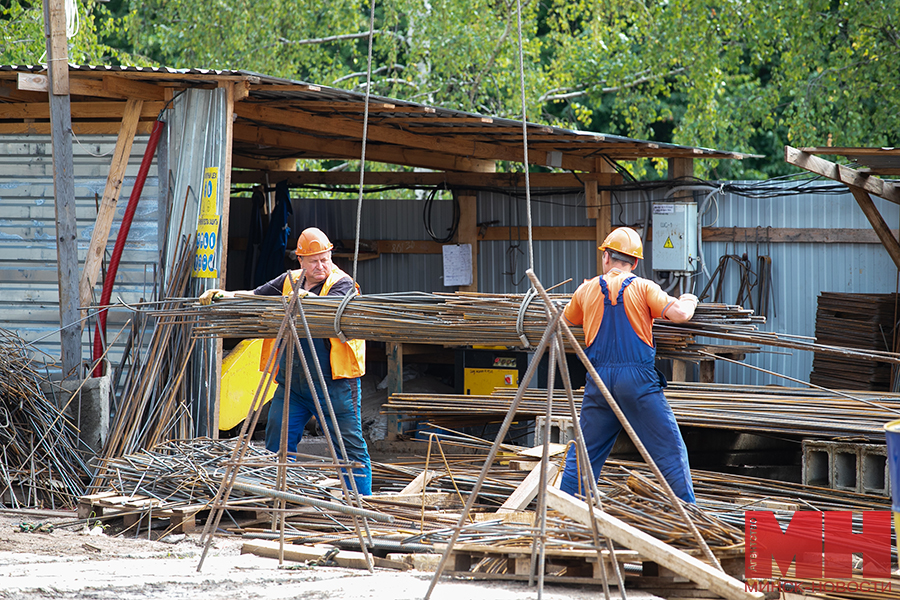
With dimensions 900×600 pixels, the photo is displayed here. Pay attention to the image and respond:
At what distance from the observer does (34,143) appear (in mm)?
9297

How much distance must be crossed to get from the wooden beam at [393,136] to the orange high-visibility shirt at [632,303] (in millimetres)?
4475

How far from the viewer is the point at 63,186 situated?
831cm

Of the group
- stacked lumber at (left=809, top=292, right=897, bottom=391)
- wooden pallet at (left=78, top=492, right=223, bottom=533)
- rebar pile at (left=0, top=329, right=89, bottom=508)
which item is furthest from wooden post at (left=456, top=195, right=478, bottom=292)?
wooden pallet at (left=78, top=492, right=223, bottom=533)

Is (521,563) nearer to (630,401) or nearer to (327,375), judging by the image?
(630,401)

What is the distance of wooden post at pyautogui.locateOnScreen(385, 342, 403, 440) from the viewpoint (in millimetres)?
10945

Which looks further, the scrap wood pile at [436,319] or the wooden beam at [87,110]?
the wooden beam at [87,110]

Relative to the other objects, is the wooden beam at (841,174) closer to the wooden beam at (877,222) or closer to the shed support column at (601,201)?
the wooden beam at (877,222)

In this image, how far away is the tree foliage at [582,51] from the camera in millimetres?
15453

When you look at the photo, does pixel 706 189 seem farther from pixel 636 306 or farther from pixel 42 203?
pixel 42 203

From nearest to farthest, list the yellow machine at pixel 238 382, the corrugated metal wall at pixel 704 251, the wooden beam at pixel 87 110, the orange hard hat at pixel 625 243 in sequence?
the orange hard hat at pixel 625 243, the wooden beam at pixel 87 110, the yellow machine at pixel 238 382, the corrugated metal wall at pixel 704 251

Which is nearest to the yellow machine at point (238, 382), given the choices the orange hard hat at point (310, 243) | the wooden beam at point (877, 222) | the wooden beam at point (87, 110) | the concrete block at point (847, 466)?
the wooden beam at point (87, 110)

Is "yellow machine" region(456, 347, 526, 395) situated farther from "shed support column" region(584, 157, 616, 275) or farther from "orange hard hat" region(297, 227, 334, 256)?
"orange hard hat" region(297, 227, 334, 256)

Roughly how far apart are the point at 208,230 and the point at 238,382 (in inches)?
75.9

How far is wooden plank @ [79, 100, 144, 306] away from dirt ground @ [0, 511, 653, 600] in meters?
2.70
